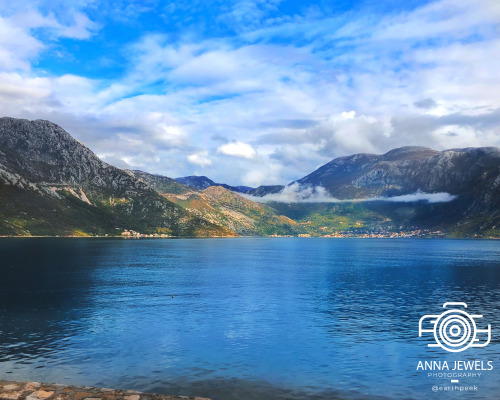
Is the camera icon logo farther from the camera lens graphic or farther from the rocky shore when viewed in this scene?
the rocky shore

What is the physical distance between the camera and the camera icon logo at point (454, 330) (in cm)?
6038

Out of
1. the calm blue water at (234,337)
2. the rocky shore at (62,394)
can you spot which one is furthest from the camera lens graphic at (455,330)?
the rocky shore at (62,394)

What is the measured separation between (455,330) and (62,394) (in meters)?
67.4

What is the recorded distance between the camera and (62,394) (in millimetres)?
35125

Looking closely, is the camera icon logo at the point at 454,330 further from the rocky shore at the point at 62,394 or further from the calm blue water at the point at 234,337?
the rocky shore at the point at 62,394

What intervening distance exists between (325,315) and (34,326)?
55.5 m

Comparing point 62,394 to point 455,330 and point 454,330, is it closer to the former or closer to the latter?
point 454,330

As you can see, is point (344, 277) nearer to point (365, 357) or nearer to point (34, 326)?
point (365, 357)

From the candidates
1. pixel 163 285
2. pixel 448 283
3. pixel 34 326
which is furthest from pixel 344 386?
pixel 448 283

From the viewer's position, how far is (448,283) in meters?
131

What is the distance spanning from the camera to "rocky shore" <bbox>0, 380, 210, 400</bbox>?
34.5 metres

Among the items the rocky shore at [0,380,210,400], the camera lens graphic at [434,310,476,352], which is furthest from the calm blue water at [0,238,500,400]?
the rocky shore at [0,380,210,400]

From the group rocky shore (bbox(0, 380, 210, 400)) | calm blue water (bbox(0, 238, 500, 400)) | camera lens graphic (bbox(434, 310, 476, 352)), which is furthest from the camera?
camera lens graphic (bbox(434, 310, 476, 352))

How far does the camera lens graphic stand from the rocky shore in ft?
146
